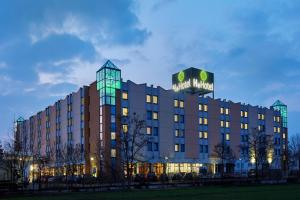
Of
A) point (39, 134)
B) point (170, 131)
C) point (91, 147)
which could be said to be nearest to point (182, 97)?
point (170, 131)

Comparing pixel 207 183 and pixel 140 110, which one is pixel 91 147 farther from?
pixel 207 183

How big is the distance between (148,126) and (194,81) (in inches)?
973

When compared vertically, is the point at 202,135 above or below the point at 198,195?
above

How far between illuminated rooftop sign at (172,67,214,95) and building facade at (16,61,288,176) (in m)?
3.91

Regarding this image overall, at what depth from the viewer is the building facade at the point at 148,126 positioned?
109m

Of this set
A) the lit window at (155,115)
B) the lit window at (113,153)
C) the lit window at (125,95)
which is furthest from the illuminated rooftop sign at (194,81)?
the lit window at (113,153)

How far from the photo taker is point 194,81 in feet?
434

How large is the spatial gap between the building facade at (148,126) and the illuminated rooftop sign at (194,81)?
3.91m

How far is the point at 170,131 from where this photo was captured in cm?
11975

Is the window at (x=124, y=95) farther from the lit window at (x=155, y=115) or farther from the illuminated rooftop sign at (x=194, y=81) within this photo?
the illuminated rooftop sign at (x=194, y=81)

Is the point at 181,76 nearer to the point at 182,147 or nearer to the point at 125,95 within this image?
the point at 182,147

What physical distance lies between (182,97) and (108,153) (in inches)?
1129

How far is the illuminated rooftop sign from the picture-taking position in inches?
5202

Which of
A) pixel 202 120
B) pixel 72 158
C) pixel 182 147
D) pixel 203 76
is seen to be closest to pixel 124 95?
pixel 72 158
